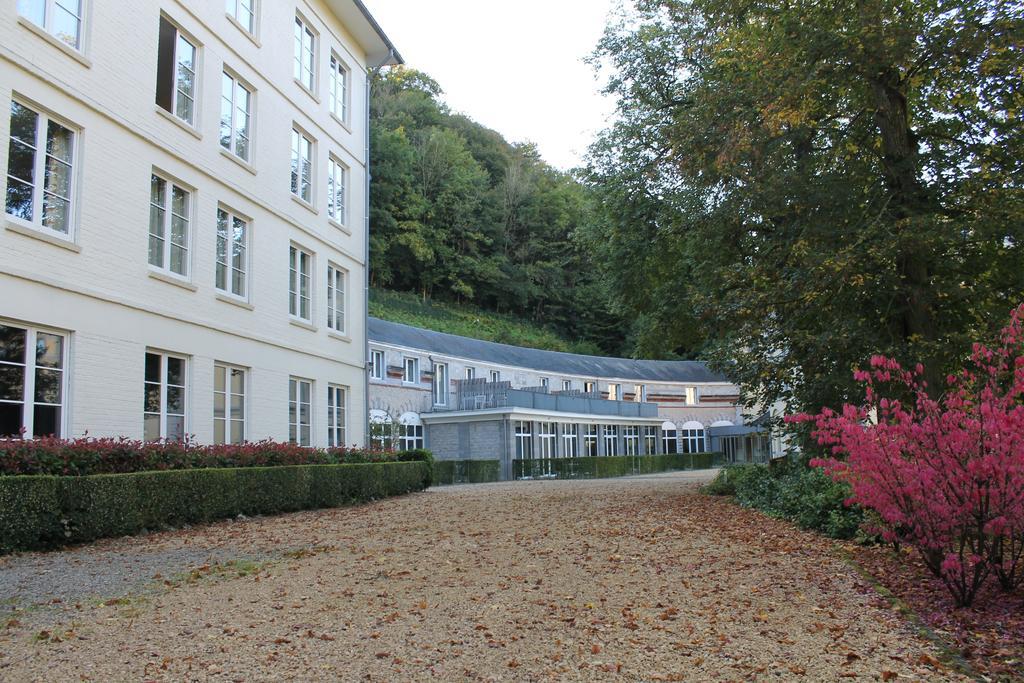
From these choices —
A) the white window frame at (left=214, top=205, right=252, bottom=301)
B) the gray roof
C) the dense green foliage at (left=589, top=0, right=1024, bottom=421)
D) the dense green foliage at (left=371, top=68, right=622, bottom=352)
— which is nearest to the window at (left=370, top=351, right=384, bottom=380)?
the gray roof

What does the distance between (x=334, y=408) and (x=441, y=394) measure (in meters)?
15.5

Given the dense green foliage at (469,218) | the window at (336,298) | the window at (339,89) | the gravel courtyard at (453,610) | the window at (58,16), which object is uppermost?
the dense green foliage at (469,218)

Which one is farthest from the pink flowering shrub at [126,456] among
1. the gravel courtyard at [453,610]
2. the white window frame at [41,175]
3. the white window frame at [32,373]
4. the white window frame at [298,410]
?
the white window frame at [41,175]

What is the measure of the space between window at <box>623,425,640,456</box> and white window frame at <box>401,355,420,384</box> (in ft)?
51.9

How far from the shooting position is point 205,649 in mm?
5102

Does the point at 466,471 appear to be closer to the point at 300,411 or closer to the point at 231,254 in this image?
the point at 300,411

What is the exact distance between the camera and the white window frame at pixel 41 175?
1030 cm

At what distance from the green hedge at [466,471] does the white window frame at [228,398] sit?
12407mm

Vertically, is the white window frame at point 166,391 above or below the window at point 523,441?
above

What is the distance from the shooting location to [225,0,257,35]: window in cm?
1589

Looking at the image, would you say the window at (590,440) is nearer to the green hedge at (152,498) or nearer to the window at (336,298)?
the window at (336,298)

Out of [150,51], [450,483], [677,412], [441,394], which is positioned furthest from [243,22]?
[677,412]

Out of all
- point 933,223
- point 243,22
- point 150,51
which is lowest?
point 933,223

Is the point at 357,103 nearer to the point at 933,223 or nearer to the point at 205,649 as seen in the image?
the point at 933,223
